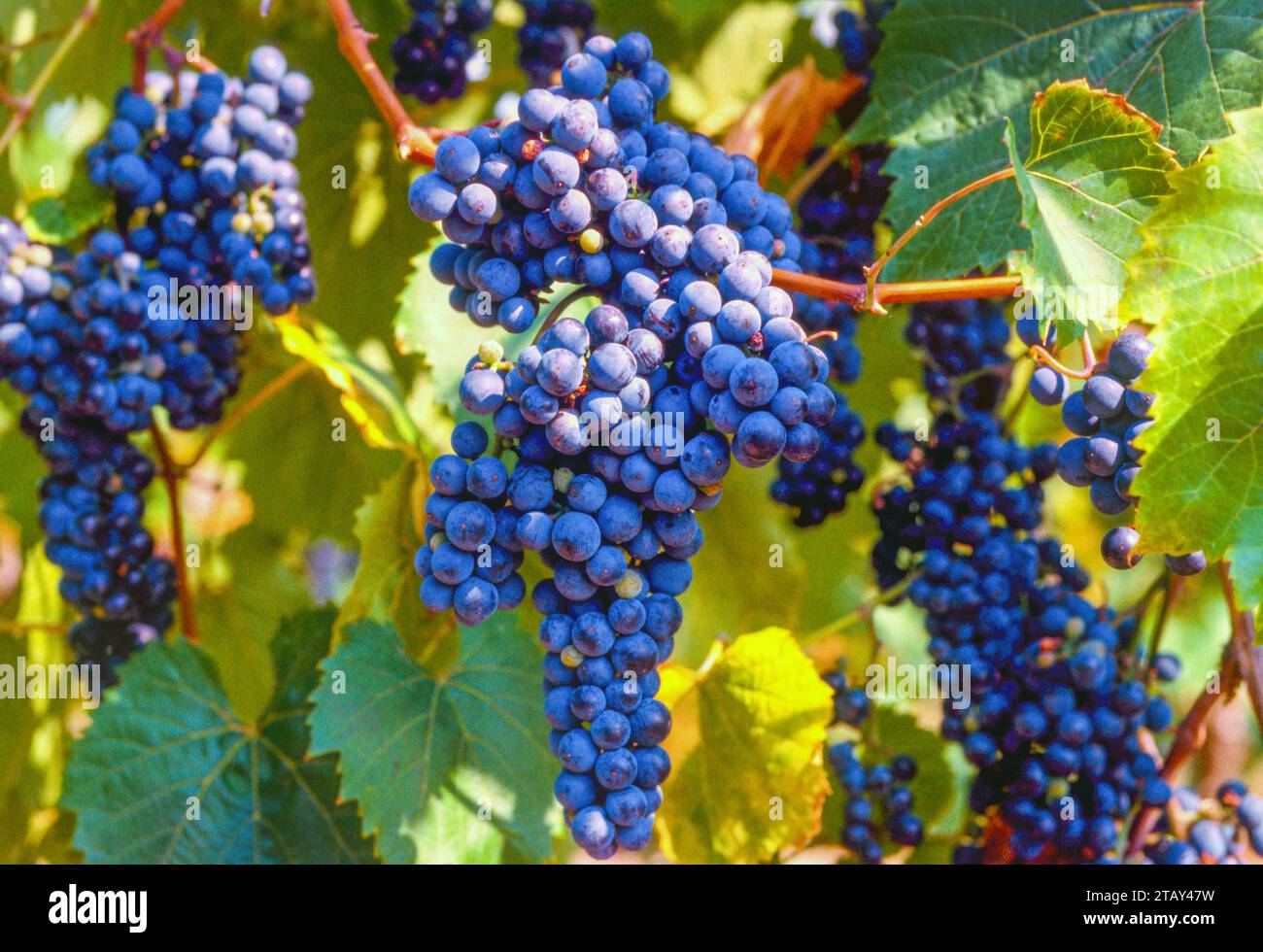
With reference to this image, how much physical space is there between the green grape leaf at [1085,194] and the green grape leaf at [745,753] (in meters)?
0.63

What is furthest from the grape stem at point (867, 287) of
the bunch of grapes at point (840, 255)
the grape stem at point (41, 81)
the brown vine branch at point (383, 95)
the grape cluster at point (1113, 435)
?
the grape stem at point (41, 81)

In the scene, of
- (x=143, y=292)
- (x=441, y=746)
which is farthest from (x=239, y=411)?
(x=441, y=746)

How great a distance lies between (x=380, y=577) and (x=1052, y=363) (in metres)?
1.10

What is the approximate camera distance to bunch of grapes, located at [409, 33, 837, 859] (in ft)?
4.19

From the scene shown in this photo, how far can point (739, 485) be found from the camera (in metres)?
2.40

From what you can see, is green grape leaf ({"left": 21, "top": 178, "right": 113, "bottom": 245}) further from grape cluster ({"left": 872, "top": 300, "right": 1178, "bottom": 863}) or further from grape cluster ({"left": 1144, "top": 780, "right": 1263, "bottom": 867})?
grape cluster ({"left": 1144, "top": 780, "right": 1263, "bottom": 867})

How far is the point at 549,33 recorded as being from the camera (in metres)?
2.01

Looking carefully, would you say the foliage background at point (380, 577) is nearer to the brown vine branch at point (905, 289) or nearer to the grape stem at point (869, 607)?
the grape stem at point (869, 607)

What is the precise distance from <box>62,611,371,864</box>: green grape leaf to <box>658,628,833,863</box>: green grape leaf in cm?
56

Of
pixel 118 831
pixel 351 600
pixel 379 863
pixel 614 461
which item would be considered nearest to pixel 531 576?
pixel 351 600

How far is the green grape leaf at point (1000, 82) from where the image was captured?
5.38 feet

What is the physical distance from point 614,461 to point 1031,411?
159 centimetres

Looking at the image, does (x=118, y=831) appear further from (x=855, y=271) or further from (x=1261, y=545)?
(x=1261, y=545)

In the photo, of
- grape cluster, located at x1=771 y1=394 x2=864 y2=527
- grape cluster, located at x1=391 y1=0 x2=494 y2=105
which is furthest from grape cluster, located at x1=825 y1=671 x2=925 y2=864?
grape cluster, located at x1=391 y1=0 x2=494 y2=105
